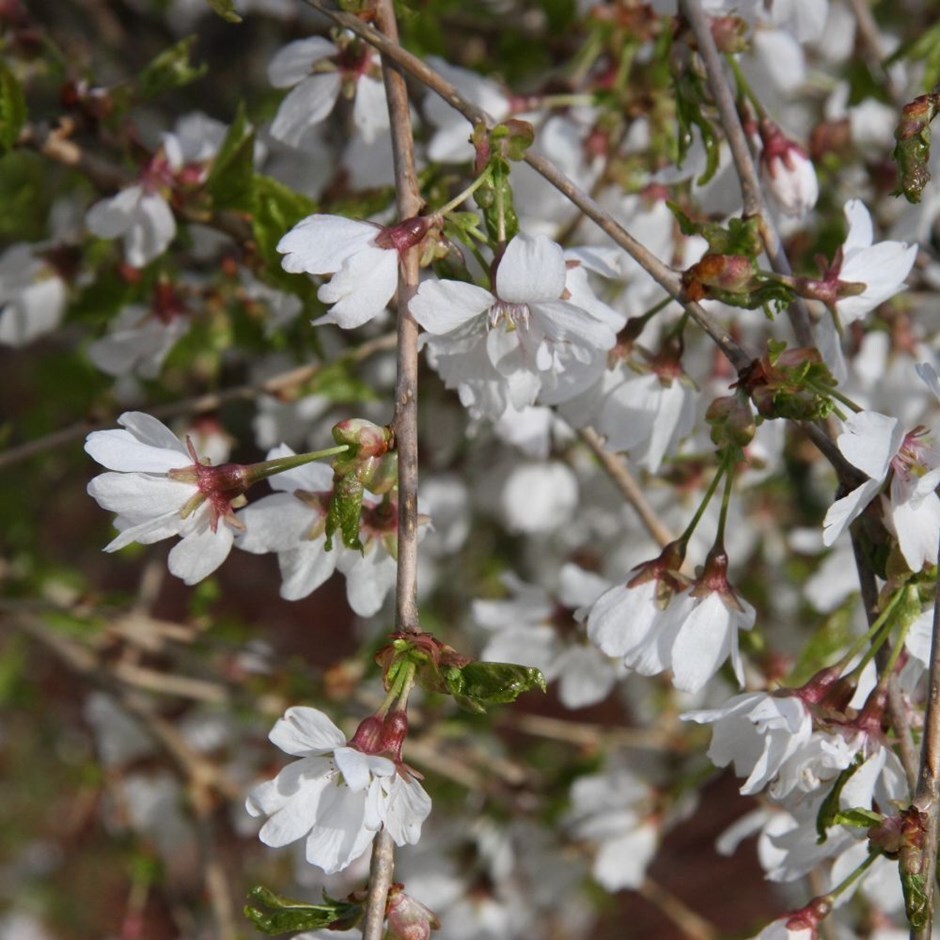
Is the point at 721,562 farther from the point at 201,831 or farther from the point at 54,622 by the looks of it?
the point at 201,831

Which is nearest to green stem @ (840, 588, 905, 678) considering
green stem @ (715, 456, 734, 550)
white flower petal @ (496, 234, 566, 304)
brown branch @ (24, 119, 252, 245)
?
green stem @ (715, 456, 734, 550)

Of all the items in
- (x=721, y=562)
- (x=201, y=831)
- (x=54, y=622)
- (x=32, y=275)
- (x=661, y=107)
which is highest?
(x=661, y=107)

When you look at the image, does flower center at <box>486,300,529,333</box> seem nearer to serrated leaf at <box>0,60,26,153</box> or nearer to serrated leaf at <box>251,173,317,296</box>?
serrated leaf at <box>251,173,317,296</box>

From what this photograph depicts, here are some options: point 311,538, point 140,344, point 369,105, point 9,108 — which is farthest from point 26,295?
point 311,538

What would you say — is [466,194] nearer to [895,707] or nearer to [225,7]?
[225,7]

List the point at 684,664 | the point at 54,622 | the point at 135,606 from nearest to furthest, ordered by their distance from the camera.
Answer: the point at 684,664 → the point at 54,622 → the point at 135,606

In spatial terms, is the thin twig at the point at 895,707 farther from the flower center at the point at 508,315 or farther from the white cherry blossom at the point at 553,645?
the white cherry blossom at the point at 553,645

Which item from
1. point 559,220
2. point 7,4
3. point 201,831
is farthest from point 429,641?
point 201,831

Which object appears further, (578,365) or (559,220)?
(559,220)
